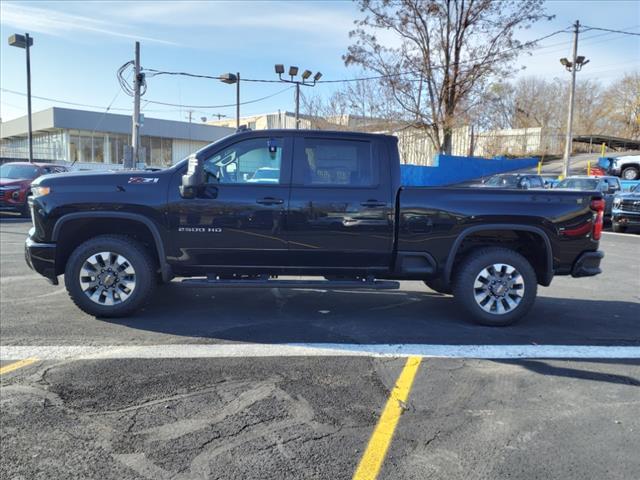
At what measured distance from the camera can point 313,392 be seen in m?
3.74

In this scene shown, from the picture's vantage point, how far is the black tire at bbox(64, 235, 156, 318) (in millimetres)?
5254

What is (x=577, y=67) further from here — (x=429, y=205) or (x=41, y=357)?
(x=41, y=357)

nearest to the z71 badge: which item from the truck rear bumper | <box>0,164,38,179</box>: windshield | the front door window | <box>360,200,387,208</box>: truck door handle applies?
the front door window

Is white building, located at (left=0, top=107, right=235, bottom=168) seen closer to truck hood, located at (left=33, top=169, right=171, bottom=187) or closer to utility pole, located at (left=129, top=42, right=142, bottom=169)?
utility pole, located at (left=129, top=42, right=142, bottom=169)

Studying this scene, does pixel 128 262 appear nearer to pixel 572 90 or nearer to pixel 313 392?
pixel 313 392

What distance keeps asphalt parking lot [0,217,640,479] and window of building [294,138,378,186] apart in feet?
5.10

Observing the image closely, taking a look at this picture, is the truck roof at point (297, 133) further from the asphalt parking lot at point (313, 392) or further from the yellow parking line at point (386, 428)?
the yellow parking line at point (386, 428)

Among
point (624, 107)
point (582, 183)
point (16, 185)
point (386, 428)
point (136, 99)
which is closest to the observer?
point (386, 428)

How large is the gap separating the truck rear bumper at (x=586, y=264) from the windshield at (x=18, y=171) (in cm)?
1597

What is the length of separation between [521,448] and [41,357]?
3882 mm

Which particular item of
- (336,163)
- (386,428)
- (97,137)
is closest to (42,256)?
(336,163)

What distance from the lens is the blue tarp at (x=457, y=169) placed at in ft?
91.3

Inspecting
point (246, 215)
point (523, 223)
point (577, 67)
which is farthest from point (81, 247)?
point (577, 67)

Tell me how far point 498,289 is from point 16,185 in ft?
49.6
